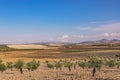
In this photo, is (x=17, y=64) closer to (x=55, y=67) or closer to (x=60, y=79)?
(x=55, y=67)

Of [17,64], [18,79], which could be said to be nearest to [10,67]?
[17,64]

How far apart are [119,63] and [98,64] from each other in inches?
783

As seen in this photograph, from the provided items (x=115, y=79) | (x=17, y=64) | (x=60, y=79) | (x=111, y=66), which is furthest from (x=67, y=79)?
(x=111, y=66)

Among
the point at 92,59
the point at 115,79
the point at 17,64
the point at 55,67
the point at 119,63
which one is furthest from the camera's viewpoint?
the point at 55,67

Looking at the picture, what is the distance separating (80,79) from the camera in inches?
1591

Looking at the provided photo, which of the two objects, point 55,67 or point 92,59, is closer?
point 92,59

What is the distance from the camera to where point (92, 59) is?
154 ft

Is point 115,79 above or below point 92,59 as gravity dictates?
below

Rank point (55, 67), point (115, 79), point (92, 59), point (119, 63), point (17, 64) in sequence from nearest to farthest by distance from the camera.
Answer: point (115, 79)
point (92, 59)
point (17, 64)
point (119, 63)
point (55, 67)

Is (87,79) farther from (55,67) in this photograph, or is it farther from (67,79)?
(55,67)

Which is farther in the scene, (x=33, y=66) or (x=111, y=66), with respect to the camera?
(x=111, y=66)

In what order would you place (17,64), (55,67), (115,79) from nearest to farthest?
(115,79) → (17,64) → (55,67)

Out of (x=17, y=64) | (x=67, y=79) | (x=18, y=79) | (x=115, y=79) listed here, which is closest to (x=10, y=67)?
(x=17, y=64)

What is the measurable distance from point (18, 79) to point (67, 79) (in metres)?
8.18
